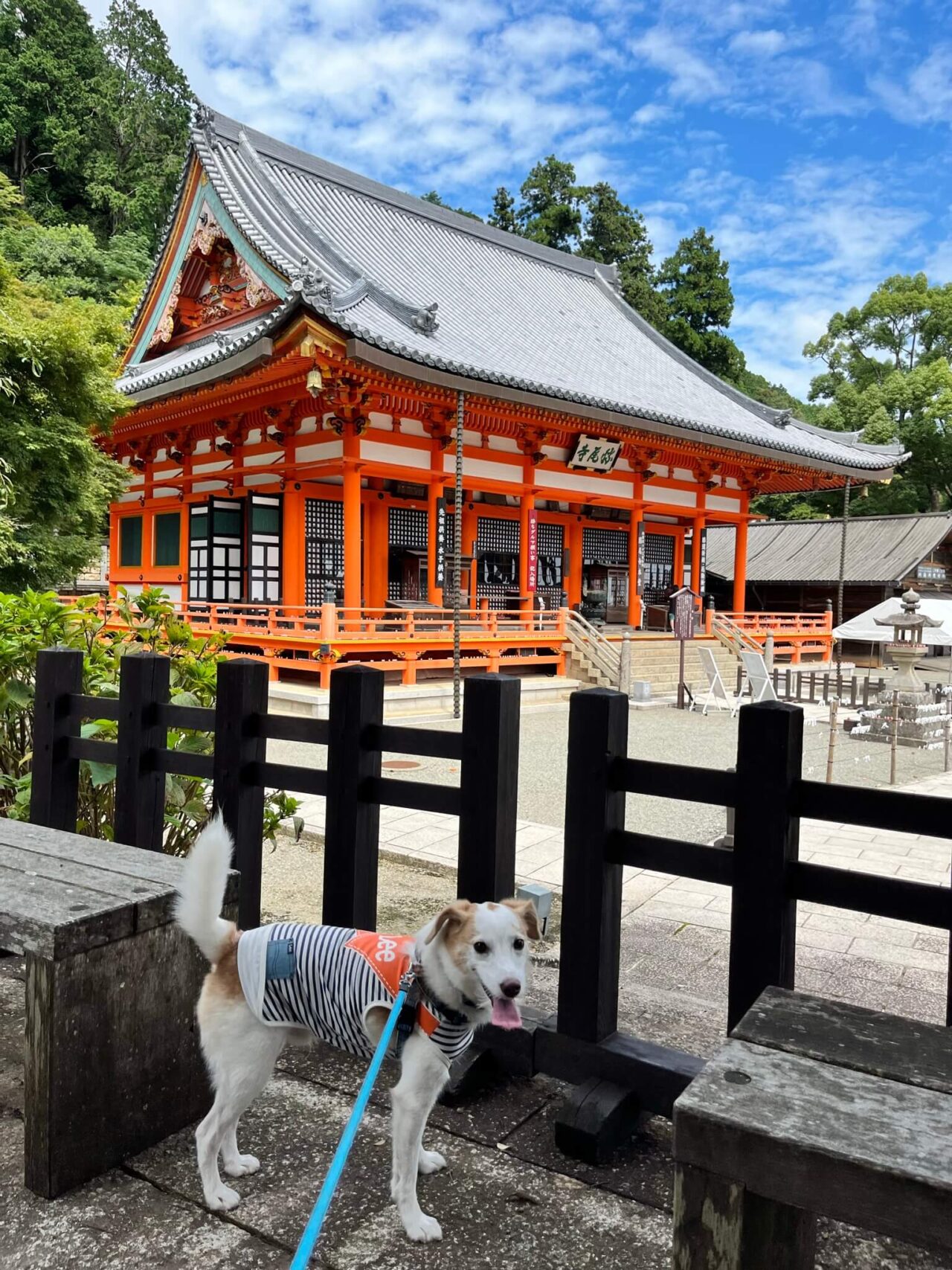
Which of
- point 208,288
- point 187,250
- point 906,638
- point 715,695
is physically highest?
point 187,250

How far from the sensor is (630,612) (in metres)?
18.8

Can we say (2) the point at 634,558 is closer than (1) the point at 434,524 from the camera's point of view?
No

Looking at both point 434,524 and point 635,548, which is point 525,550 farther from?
point 635,548

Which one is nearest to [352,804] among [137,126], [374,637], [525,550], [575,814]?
[575,814]

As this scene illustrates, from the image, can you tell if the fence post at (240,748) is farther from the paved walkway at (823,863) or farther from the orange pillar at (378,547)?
the orange pillar at (378,547)

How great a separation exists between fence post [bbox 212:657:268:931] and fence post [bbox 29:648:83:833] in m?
0.76

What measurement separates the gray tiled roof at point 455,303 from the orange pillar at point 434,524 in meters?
1.68

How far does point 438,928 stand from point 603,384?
17.3 meters

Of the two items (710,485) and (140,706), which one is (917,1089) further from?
(710,485)

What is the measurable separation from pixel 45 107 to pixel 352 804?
4313 cm

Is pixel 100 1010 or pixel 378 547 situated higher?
pixel 378 547

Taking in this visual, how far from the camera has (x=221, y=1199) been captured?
180cm

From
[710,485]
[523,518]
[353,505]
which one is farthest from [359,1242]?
[710,485]

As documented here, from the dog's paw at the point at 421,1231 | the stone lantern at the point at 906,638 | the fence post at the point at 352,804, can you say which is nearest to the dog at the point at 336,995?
the dog's paw at the point at 421,1231
